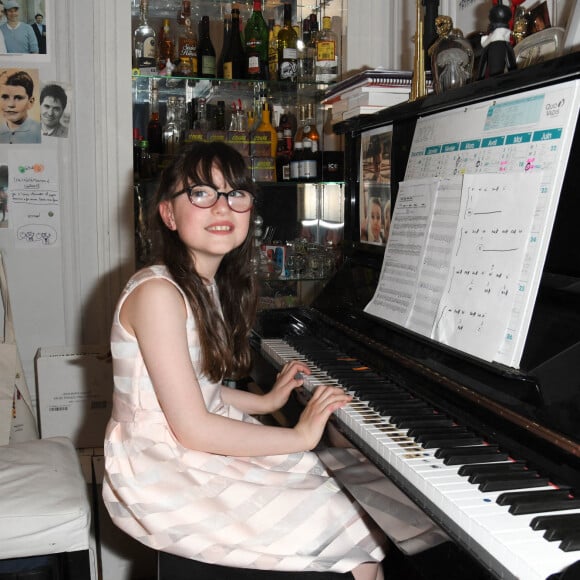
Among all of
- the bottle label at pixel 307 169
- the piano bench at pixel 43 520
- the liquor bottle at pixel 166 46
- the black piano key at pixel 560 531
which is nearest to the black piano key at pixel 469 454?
the black piano key at pixel 560 531

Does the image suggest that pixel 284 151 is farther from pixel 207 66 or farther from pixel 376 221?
pixel 376 221

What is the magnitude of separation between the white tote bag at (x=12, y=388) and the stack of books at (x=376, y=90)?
4.79 ft

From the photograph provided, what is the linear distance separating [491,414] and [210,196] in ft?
2.50

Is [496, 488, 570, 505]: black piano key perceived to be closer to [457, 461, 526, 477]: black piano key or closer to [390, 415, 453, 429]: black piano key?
[457, 461, 526, 477]: black piano key

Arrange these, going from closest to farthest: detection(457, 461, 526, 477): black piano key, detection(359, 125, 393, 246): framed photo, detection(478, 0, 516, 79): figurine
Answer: detection(457, 461, 526, 477): black piano key → detection(478, 0, 516, 79): figurine → detection(359, 125, 393, 246): framed photo

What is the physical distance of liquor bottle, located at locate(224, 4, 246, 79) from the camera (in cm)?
338

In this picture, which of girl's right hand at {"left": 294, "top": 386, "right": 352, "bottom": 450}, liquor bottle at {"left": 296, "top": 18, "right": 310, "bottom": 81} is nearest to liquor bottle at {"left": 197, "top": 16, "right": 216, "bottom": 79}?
liquor bottle at {"left": 296, "top": 18, "right": 310, "bottom": 81}

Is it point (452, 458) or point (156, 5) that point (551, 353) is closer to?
point (452, 458)

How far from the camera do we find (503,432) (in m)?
1.19

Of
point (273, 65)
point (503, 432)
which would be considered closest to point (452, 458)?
point (503, 432)

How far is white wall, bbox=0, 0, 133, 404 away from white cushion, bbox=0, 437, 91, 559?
133 cm

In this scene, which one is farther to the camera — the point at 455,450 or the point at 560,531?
the point at 455,450

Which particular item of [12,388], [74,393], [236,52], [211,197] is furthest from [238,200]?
[236,52]

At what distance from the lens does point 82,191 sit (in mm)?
3115
